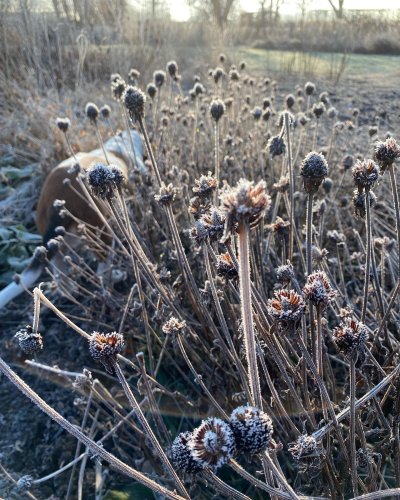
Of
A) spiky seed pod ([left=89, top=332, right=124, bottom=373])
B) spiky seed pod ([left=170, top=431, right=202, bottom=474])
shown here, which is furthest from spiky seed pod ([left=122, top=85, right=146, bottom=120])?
spiky seed pod ([left=170, top=431, right=202, bottom=474])

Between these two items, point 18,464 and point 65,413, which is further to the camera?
point 65,413

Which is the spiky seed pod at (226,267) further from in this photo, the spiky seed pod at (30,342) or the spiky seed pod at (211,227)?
the spiky seed pod at (30,342)

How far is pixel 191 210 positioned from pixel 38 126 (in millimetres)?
4505

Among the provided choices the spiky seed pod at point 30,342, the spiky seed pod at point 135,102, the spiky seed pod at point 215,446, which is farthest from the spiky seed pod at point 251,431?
the spiky seed pod at point 135,102

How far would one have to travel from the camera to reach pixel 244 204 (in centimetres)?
73

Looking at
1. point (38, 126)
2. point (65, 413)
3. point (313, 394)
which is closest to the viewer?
point (313, 394)

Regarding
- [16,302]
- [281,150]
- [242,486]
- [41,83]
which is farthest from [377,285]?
[41,83]

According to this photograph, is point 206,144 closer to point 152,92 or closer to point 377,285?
point 152,92

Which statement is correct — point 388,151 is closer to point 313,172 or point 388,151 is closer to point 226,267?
point 313,172

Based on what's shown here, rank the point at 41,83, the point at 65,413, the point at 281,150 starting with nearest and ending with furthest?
the point at 281,150 → the point at 65,413 → the point at 41,83

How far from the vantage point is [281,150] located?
203 centimetres

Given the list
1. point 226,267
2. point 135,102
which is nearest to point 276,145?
point 135,102

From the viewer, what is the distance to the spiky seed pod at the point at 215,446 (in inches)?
29.1

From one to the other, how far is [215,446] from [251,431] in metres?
0.06
